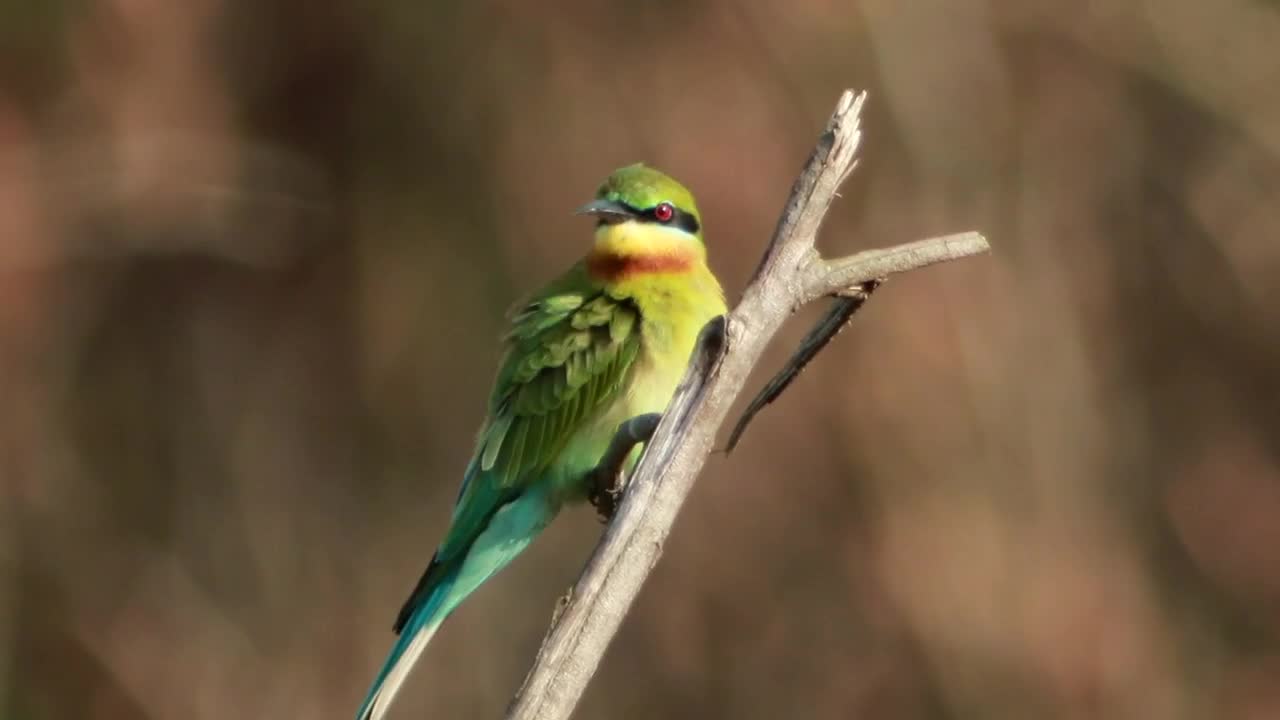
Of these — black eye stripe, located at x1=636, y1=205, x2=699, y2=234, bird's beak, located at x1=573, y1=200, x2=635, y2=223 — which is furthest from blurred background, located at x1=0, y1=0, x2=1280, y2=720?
bird's beak, located at x1=573, y1=200, x2=635, y2=223

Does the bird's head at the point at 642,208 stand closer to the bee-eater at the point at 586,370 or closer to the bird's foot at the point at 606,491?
the bee-eater at the point at 586,370

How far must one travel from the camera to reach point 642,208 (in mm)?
2807

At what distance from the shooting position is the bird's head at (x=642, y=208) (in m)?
2.80

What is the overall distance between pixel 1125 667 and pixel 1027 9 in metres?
1.92

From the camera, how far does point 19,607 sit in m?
4.71

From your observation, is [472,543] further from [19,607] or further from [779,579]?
[19,607]

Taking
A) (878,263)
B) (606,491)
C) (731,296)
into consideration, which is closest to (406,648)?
(606,491)

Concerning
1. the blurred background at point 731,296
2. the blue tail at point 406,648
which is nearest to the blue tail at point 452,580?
the blue tail at point 406,648

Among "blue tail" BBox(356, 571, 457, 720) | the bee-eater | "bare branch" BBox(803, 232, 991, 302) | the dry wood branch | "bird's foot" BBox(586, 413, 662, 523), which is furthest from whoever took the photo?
the bee-eater

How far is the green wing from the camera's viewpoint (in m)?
2.71

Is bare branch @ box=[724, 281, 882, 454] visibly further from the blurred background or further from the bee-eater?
the blurred background

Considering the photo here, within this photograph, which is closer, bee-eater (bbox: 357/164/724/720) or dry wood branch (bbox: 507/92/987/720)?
dry wood branch (bbox: 507/92/987/720)

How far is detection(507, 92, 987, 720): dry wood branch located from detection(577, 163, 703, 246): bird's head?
0.94 m

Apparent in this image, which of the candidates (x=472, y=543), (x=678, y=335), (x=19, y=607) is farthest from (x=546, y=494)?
(x=19, y=607)
